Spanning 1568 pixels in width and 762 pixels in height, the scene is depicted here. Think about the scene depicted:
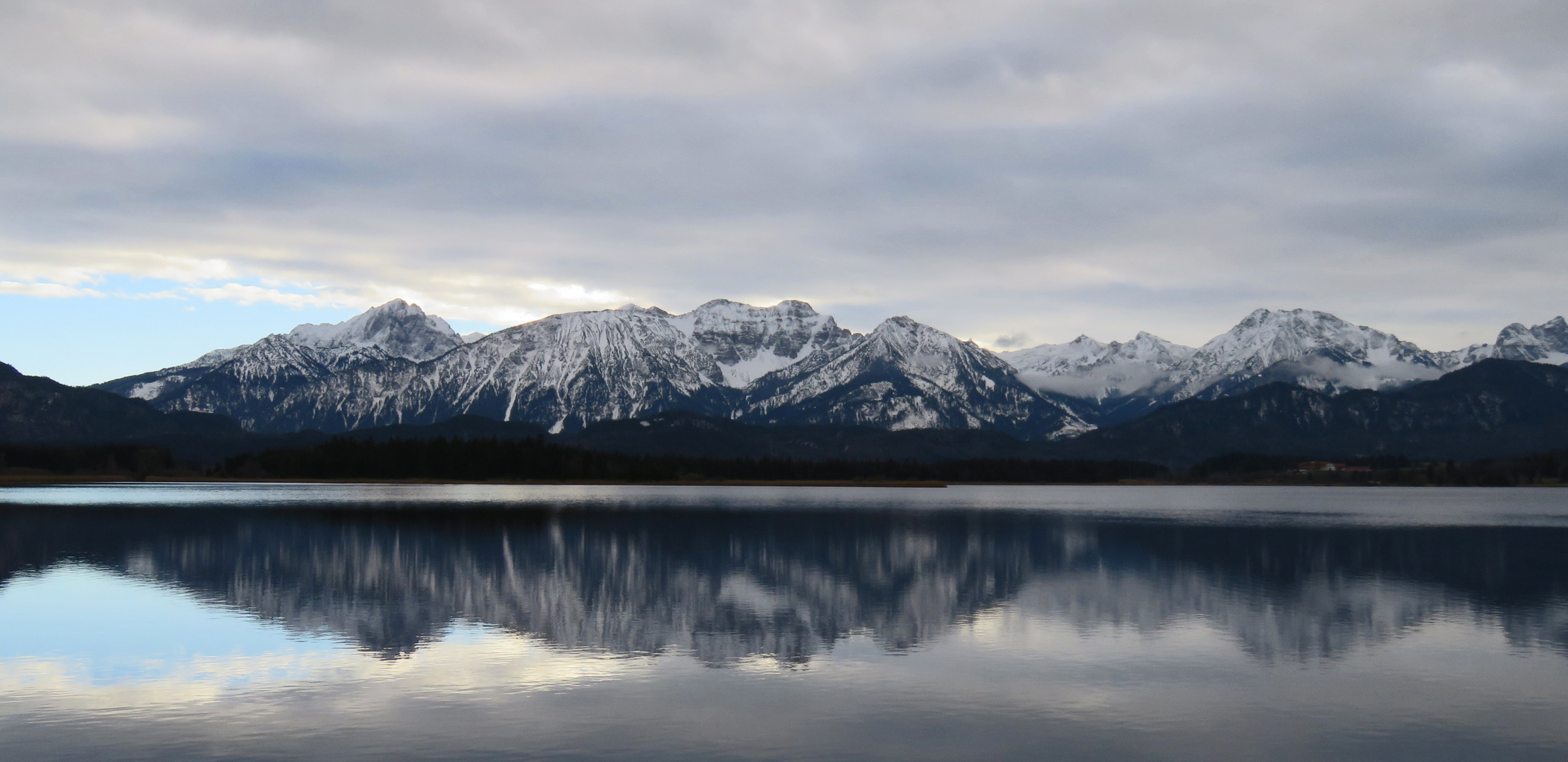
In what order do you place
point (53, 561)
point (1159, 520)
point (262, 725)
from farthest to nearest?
point (1159, 520), point (53, 561), point (262, 725)

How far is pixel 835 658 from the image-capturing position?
3753cm

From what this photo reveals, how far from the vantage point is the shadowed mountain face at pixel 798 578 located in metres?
44.5

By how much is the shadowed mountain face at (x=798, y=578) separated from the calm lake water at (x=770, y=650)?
350 mm

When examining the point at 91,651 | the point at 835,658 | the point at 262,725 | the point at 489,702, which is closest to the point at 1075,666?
the point at 835,658

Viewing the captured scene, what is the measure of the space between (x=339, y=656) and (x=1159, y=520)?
358 ft

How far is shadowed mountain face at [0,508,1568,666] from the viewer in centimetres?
4453

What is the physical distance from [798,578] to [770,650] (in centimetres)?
2346

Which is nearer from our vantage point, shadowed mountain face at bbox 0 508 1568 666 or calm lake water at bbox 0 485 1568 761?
calm lake water at bbox 0 485 1568 761

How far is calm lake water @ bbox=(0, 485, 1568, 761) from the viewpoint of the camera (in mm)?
27047

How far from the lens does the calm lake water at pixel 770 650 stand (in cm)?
2705

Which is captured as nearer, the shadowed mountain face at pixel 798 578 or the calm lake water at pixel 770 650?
the calm lake water at pixel 770 650

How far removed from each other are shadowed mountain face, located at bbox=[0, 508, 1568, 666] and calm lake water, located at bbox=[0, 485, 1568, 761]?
35 centimetres

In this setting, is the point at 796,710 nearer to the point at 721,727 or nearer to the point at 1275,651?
the point at 721,727

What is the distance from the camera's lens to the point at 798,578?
62531 mm
